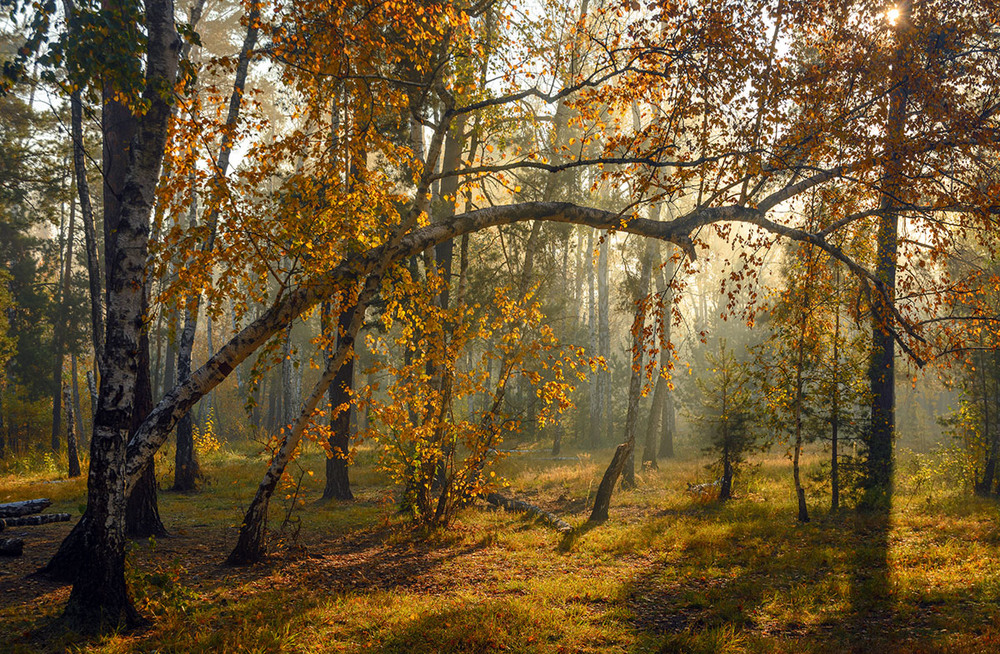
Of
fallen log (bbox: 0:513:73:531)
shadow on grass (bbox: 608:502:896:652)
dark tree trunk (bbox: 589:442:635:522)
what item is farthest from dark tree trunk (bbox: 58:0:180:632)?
dark tree trunk (bbox: 589:442:635:522)

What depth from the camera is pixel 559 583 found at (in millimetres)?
7000

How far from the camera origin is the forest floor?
17.0ft

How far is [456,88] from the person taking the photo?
297 inches

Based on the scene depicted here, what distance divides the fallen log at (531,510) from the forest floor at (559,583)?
345 mm

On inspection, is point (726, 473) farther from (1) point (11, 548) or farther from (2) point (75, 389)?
(2) point (75, 389)

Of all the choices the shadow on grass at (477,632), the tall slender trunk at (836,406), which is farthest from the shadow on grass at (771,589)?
the tall slender trunk at (836,406)

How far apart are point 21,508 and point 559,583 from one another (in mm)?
9354

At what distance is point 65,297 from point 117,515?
73.8ft

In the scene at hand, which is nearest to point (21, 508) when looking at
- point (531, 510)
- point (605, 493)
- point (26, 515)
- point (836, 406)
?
point (26, 515)

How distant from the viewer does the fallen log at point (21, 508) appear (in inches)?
375

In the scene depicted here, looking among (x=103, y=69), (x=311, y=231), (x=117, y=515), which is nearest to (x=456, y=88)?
(x=311, y=231)

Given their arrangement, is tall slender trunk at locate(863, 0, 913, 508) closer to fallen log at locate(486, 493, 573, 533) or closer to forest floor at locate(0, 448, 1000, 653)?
forest floor at locate(0, 448, 1000, 653)

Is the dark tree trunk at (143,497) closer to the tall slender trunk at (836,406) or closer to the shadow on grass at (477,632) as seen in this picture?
the shadow on grass at (477,632)

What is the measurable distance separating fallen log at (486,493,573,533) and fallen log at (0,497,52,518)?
8.65 metres
